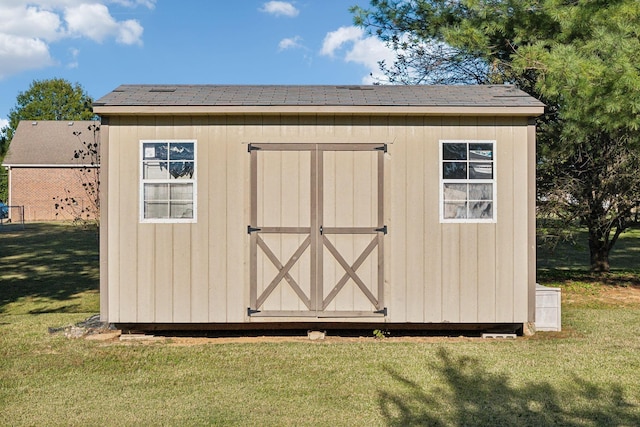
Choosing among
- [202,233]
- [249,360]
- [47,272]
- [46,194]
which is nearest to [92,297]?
[47,272]

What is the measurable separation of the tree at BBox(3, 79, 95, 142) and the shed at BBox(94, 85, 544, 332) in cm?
4403

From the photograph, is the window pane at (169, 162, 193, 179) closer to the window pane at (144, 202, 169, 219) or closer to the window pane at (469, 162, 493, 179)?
the window pane at (144, 202, 169, 219)

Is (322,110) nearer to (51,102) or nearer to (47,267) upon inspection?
(47,267)

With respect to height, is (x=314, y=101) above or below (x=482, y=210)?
above

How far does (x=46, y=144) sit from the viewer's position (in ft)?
105

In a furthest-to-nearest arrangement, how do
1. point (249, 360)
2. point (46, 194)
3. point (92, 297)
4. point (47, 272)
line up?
point (46, 194) → point (47, 272) → point (92, 297) → point (249, 360)

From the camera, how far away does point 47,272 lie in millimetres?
13328

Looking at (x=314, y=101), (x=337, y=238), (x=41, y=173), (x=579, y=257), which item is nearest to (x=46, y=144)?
(x=41, y=173)

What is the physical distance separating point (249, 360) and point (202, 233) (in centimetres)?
155

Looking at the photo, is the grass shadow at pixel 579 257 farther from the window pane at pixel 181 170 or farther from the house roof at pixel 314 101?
the window pane at pixel 181 170

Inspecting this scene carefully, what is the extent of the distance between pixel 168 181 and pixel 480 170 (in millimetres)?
3465

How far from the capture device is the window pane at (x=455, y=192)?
21.6 feet

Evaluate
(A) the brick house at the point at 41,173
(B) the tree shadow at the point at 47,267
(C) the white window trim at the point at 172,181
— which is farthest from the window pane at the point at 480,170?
(A) the brick house at the point at 41,173

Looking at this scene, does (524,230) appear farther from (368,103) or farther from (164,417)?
(164,417)
